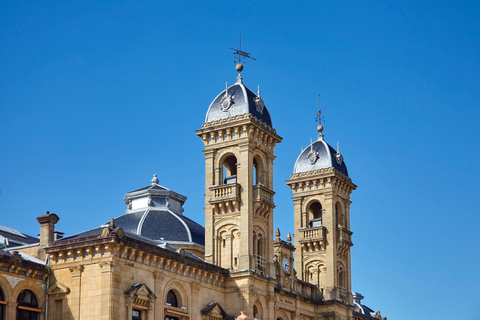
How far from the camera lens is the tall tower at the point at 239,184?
61.1 meters

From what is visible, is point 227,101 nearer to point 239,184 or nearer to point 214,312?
point 239,184

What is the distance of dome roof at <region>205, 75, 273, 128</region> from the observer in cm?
6338

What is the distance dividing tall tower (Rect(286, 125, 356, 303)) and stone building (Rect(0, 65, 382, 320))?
0.35 feet

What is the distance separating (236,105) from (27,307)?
23482 mm

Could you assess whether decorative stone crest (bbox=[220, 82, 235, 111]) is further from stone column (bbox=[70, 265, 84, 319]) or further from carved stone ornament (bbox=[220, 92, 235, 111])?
stone column (bbox=[70, 265, 84, 319])

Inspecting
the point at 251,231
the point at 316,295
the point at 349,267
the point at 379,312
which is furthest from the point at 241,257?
the point at 379,312

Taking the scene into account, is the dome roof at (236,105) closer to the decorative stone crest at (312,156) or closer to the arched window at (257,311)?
the decorative stone crest at (312,156)

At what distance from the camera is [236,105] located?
63594 millimetres

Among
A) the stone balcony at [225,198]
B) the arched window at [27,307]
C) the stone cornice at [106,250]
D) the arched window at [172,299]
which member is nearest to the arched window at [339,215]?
the stone balcony at [225,198]

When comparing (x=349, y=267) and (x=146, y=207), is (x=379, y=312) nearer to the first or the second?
(x=349, y=267)

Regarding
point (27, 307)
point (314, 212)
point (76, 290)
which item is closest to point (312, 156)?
point (314, 212)

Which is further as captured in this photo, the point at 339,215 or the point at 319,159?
the point at 339,215

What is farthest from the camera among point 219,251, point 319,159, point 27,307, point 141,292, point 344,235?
point 319,159

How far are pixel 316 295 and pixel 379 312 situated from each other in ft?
56.9
